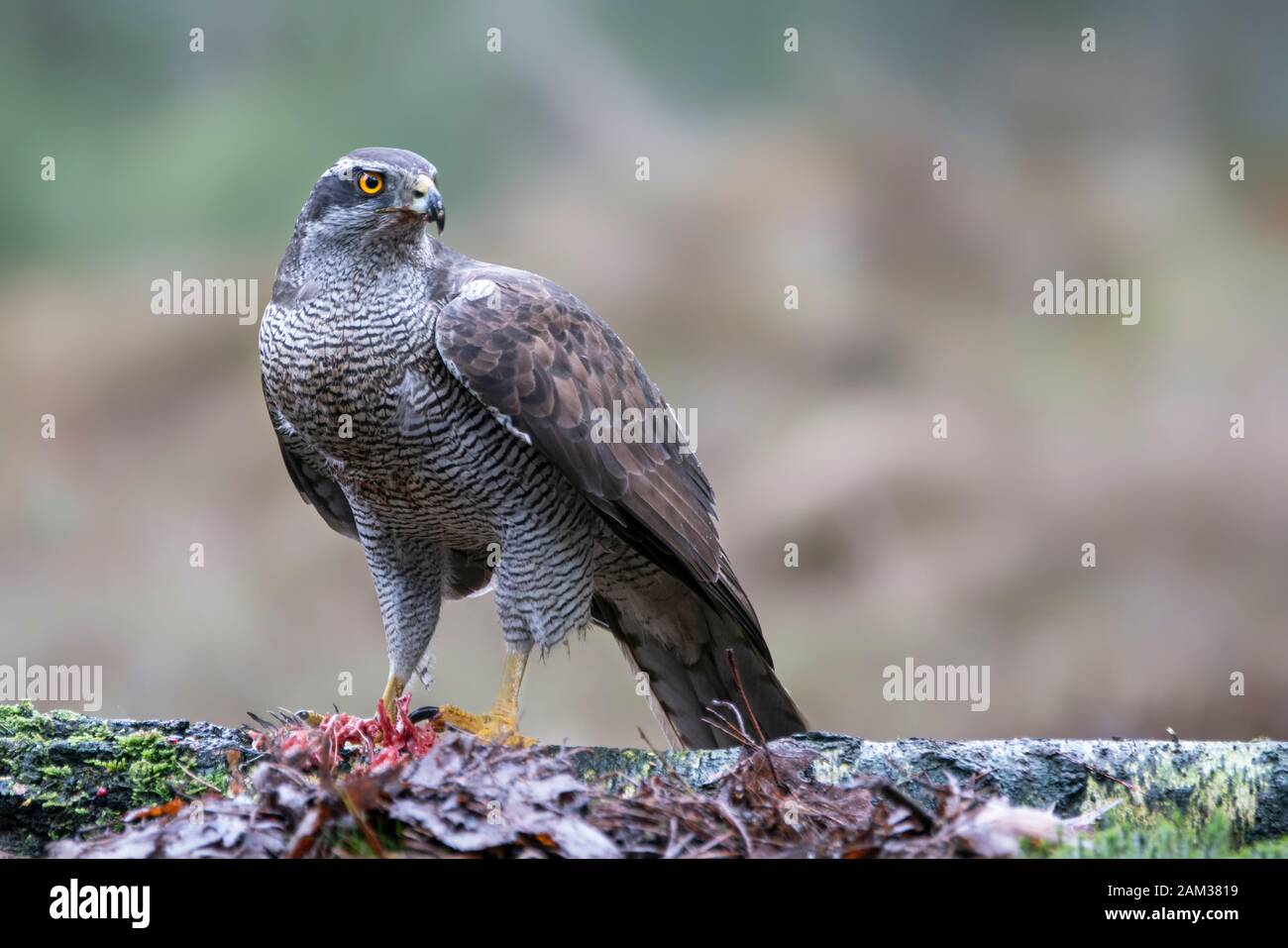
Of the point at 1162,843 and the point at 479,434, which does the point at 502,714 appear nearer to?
the point at 479,434

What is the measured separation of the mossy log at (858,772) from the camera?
10.7ft

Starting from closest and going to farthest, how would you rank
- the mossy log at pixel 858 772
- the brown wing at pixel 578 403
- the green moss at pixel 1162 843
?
the green moss at pixel 1162 843 < the mossy log at pixel 858 772 < the brown wing at pixel 578 403

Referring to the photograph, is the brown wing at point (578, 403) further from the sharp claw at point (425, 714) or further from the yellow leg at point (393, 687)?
the yellow leg at point (393, 687)

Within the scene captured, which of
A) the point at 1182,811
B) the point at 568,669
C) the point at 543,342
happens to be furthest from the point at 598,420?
the point at 568,669

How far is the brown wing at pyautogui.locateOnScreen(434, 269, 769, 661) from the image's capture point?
3.85 meters

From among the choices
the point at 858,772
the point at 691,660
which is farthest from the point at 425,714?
the point at 858,772

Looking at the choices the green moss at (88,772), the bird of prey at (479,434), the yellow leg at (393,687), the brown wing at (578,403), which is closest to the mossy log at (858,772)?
the green moss at (88,772)

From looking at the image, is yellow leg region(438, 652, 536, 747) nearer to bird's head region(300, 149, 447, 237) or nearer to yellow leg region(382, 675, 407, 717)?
yellow leg region(382, 675, 407, 717)

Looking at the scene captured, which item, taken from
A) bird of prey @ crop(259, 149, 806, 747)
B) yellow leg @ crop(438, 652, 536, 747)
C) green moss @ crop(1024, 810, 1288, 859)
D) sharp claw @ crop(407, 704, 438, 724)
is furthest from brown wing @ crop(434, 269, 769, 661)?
green moss @ crop(1024, 810, 1288, 859)

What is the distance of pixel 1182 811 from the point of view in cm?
325

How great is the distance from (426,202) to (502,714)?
1618 mm

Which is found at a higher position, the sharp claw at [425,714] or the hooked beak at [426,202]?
the hooked beak at [426,202]

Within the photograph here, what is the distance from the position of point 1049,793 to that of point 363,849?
Result: 1.87 meters
